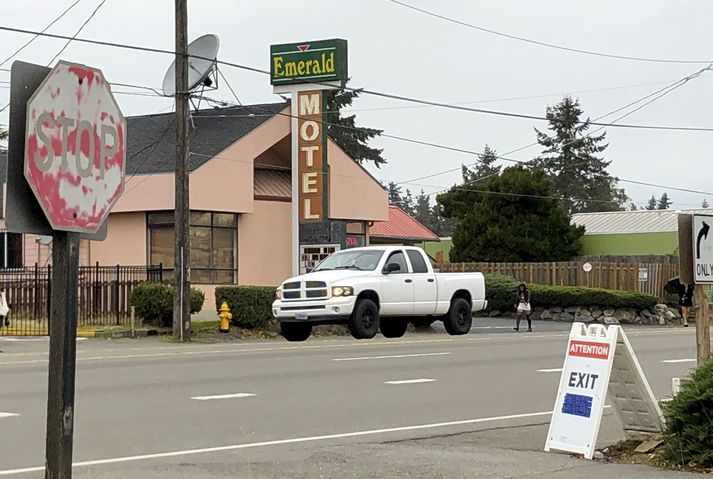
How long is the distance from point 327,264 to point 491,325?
18.6m

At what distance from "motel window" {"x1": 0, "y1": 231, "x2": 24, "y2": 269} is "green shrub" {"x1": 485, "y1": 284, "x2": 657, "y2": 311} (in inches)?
675

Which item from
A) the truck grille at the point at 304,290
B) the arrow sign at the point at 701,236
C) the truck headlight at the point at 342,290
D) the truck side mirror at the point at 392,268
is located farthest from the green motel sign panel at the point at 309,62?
the arrow sign at the point at 701,236

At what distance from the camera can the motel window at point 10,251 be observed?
40.1 m

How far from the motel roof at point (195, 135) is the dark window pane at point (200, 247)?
7.36 ft

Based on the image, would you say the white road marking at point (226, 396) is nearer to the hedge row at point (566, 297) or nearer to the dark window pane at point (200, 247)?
the dark window pane at point (200, 247)

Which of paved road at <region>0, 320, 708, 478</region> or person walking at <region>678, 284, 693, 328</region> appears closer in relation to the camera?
paved road at <region>0, 320, 708, 478</region>

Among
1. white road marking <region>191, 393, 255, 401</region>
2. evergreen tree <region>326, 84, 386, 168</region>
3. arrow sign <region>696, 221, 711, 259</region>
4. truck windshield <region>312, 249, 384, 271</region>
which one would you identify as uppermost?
evergreen tree <region>326, 84, 386, 168</region>

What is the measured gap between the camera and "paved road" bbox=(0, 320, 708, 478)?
1026 centimetres

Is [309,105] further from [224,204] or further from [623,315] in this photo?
[623,315]

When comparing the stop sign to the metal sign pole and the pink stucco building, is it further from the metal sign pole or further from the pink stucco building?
the pink stucco building

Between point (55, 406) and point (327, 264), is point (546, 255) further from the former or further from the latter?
point (55, 406)

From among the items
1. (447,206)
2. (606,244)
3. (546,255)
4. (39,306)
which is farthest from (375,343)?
(606,244)

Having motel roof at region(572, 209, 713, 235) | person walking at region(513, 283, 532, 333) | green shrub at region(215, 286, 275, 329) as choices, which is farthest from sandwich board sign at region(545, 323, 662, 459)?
motel roof at region(572, 209, 713, 235)

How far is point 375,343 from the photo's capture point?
27188 millimetres
